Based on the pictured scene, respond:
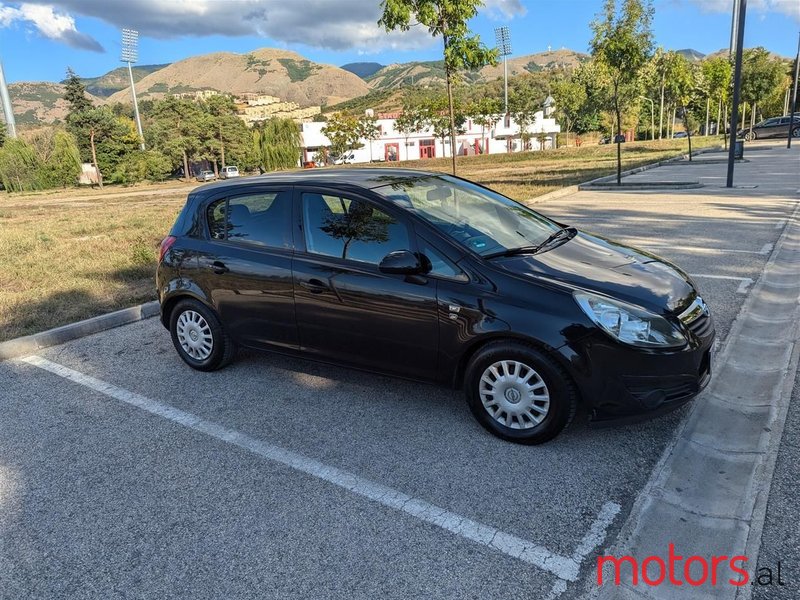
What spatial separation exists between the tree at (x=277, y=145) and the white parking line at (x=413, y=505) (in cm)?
6260

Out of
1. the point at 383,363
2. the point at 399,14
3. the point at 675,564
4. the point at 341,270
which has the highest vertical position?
the point at 399,14

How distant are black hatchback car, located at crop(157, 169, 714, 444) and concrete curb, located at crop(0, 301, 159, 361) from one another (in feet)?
5.37

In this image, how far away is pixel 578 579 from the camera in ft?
7.68

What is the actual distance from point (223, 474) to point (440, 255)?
73.3 inches

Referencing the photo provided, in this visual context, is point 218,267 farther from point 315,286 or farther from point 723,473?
point 723,473

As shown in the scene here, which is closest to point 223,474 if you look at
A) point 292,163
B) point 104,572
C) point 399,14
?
point 104,572

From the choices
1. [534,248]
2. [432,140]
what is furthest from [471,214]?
[432,140]

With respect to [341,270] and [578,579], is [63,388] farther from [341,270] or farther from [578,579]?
[578,579]

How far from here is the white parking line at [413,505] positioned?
2.47 meters

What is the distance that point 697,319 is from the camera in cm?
340

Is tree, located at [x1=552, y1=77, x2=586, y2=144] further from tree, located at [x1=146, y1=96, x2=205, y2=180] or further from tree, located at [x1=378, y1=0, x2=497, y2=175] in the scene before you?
tree, located at [x1=378, y1=0, x2=497, y2=175]

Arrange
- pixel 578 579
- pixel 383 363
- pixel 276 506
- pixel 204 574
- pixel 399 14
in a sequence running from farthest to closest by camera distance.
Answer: pixel 399 14 < pixel 383 363 < pixel 276 506 < pixel 204 574 < pixel 578 579

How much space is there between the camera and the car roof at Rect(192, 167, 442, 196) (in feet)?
13.5

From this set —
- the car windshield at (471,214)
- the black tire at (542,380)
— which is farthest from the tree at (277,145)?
the black tire at (542,380)
